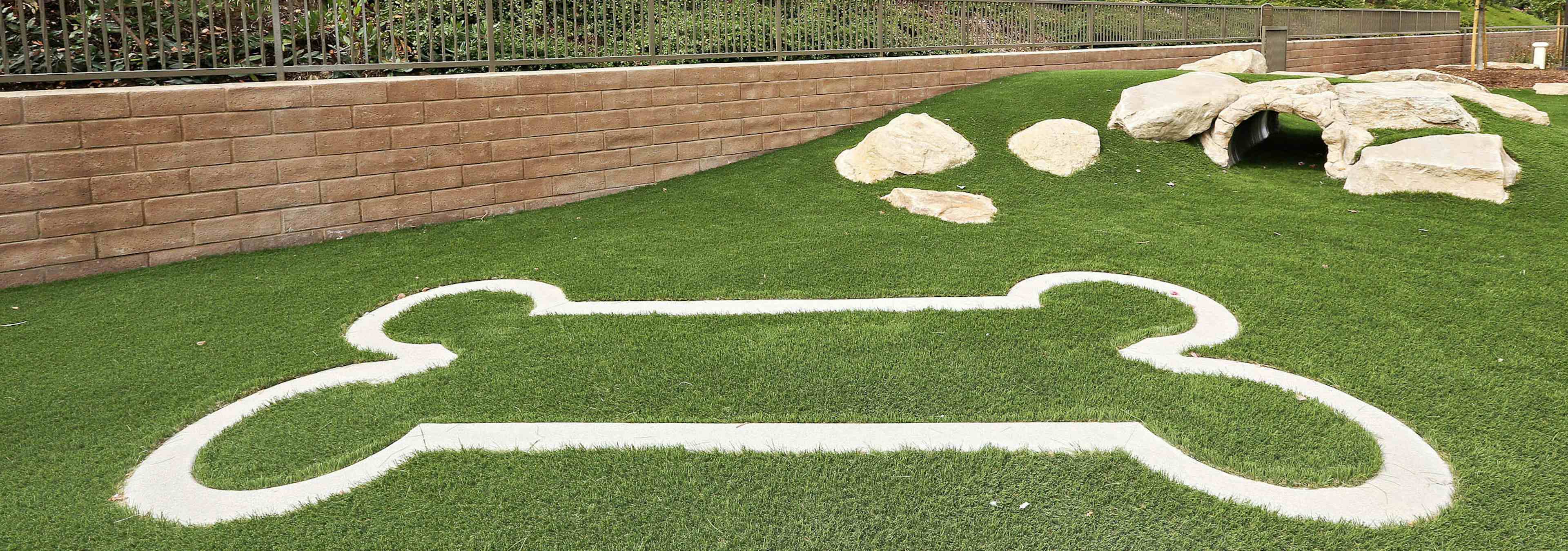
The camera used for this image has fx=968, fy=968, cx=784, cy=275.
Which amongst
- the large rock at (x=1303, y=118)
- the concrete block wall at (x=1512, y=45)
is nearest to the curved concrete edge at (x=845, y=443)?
the large rock at (x=1303, y=118)

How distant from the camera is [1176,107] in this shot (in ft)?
28.6

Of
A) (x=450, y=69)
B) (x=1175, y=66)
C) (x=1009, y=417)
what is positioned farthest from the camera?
(x=1175, y=66)

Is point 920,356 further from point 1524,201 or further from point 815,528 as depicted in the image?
point 1524,201

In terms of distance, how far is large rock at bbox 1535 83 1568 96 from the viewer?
1248cm

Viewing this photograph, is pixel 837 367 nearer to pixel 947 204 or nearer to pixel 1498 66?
pixel 947 204

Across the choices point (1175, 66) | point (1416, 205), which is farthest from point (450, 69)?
point (1175, 66)

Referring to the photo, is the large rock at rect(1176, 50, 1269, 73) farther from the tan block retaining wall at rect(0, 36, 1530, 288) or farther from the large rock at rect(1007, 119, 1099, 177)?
the tan block retaining wall at rect(0, 36, 1530, 288)

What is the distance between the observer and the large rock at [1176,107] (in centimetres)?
870

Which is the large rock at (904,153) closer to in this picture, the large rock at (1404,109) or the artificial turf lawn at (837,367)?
Result: the artificial turf lawn at (837,367)

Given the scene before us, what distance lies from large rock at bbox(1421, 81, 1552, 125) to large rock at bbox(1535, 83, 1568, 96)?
3.84 metres

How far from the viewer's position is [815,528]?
288cm

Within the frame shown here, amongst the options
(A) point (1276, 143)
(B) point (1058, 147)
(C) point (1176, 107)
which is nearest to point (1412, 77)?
(A) point (1276, 143)

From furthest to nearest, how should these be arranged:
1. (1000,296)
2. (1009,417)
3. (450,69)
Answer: (450,69)
(1000,296)
(1009,417)

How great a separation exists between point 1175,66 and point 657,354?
12.0m
